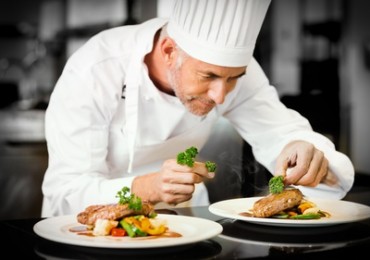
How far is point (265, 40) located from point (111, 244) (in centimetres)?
188

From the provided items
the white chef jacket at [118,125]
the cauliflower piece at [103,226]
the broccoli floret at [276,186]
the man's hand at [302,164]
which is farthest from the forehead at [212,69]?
the cauliflower piece at [103,226]

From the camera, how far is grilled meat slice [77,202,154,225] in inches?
48.1

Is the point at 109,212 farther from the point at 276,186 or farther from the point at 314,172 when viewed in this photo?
the point at 314,172

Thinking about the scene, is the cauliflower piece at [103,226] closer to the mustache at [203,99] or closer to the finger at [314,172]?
the finger at [314,172]

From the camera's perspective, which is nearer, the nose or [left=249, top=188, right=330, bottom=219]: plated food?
[left=249, top=188, right=330, bottom=219]: plated food

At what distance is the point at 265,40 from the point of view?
9.10 ft

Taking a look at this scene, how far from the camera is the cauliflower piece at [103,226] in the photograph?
3.89ft

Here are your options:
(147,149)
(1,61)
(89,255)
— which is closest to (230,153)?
(147,149)

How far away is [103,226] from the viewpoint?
1.19 meters

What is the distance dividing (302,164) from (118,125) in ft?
2.05

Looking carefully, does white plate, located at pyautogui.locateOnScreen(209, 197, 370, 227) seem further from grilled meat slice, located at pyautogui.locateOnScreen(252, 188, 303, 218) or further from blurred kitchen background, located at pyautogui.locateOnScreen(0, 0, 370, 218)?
blurred kitchen background, located at pyautogui.locateOnScreen(0, 0, 370, 218)

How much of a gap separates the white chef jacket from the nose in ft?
0.58

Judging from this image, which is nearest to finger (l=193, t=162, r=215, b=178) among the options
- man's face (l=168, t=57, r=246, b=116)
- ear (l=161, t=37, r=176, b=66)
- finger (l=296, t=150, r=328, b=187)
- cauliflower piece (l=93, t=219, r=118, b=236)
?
cauliflower piece (l=93, t=219, r=118, b=236)

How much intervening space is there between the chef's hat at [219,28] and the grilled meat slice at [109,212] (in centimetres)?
79
